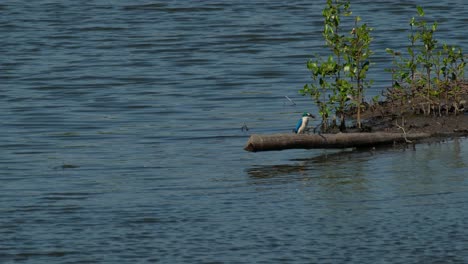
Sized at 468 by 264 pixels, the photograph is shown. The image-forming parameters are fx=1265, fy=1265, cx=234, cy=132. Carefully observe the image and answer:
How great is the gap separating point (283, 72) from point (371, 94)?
13.4ft

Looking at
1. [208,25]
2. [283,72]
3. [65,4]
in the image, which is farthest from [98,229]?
[65,4]

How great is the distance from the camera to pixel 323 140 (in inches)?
580

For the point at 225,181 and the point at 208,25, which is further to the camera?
the point at 208,25

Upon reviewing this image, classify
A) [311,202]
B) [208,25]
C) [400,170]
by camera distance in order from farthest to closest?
[208,25] < [400,170] < [311,202]

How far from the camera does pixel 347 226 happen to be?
38.2 ft

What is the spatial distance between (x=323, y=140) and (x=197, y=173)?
1517 millimetres

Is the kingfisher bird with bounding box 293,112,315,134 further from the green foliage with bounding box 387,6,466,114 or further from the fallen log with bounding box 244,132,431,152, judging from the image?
the green foliage with bounding box 387,6,466,114

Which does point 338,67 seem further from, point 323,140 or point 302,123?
point 323,140

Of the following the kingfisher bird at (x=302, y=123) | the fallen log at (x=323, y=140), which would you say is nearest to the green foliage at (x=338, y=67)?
the kingfisher bird at (x=302, y=123)

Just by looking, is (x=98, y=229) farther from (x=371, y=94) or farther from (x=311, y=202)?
(x=371, y=94)

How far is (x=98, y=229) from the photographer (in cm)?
1184

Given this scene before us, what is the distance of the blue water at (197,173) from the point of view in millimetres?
11164

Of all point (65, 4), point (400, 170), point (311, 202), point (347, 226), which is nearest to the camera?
point (347, 226)

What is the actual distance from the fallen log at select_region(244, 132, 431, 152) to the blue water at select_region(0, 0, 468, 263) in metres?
0.20
